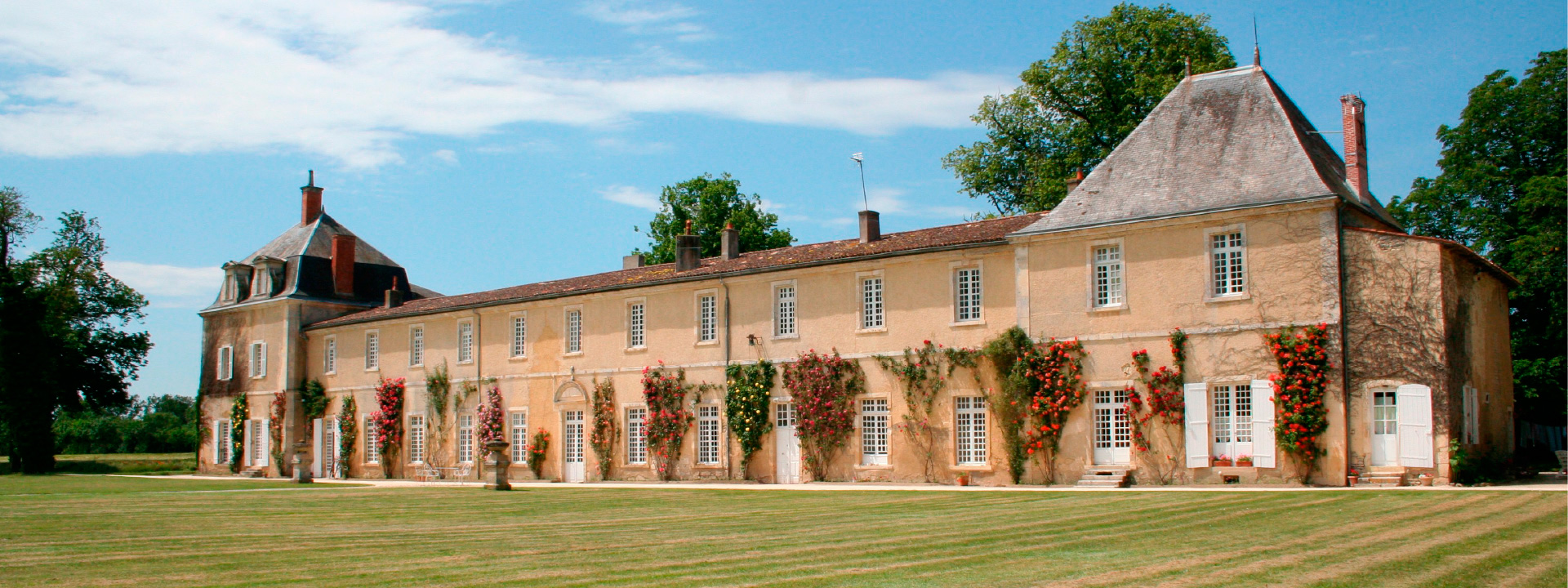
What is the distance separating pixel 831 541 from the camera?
36.6 feet

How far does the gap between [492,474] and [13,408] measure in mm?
23719

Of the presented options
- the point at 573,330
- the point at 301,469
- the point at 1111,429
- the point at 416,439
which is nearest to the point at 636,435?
the point at 573,330

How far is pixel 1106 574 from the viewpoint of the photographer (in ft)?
28.5

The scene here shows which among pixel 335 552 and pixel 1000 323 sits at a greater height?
pixel 1000 323

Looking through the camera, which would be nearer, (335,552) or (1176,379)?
(335,552)

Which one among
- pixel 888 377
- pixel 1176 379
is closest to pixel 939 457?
pixel 888 377

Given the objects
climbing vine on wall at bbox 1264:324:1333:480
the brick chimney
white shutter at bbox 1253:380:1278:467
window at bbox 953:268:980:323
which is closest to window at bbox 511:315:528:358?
the brick chimney

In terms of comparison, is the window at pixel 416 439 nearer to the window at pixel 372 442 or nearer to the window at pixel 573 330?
the window at pixel 372 442

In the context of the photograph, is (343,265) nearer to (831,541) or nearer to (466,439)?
(466,439)

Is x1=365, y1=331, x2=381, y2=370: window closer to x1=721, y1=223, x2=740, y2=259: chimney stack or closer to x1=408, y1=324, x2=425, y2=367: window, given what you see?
x1=408, y1=324, x2=425, y2=367: window

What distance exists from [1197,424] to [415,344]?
22510mm

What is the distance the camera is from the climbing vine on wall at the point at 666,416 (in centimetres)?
2797

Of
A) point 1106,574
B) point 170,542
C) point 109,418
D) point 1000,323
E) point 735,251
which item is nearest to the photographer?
point 1106,574

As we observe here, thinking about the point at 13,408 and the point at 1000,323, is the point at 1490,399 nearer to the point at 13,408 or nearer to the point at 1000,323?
the point at 1000,323
